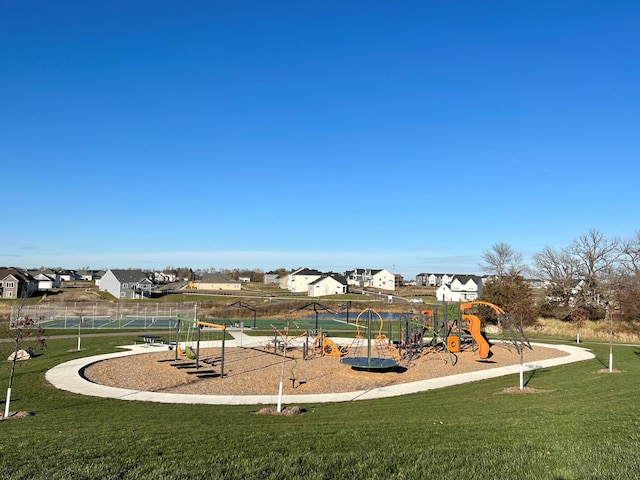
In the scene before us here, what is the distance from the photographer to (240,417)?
12.0 meters

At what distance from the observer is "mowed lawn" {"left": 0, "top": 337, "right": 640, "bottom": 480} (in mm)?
6441

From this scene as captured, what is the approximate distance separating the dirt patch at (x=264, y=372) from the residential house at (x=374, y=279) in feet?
285

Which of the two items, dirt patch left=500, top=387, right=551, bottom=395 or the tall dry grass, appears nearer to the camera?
dirt patch left=500, top=387, right=551, bottom=395

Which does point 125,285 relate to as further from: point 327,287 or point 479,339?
Answer: point 479,339

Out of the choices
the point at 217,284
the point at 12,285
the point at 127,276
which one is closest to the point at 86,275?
the point at 217,284

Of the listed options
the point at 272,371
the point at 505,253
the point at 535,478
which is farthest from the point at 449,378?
the point at 505,253

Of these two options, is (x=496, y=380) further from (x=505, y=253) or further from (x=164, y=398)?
(x=505, y=253)

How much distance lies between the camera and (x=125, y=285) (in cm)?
7744

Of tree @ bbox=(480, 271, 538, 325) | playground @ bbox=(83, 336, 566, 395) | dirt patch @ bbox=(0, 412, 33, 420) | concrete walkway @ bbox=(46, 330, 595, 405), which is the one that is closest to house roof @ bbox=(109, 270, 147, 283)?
playground @ bbox=(83, 336, 566, 395)

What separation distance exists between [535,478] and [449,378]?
1385cm

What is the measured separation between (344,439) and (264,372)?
1254cm

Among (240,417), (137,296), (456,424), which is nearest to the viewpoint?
(456,424)

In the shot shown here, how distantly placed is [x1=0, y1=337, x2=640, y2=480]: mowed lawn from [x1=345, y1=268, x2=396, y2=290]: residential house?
324 ft

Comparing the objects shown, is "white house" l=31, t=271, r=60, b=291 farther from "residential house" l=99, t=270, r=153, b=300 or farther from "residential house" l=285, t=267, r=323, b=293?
"residential house" l=285, t=267, r=323, b=293
